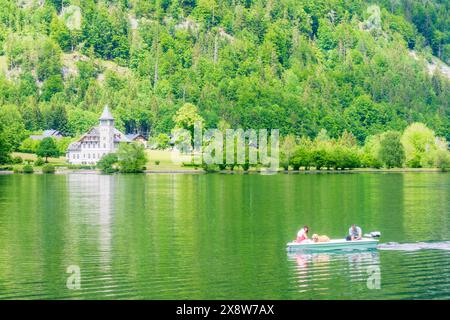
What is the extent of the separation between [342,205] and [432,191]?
91.8ft

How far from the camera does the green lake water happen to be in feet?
178

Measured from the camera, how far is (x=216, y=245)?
233 ft

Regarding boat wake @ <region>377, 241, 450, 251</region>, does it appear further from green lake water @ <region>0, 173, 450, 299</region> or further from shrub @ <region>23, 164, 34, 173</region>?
shrub @ <region>23, 164, 34, 173</region>

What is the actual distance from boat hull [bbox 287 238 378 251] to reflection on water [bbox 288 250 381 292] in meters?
0.34

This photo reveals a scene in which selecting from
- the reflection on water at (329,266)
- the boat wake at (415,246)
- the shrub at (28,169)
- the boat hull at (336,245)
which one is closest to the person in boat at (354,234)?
the boat hull at (336,245)

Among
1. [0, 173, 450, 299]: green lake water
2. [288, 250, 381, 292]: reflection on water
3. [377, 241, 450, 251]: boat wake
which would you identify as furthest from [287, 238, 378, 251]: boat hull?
[377, 241, 450, 251]: boat wake

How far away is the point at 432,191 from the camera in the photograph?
12900cm

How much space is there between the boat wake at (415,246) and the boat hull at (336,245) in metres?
1.56

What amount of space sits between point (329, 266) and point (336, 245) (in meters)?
5.63

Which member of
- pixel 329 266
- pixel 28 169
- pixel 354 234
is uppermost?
pixel 28 169

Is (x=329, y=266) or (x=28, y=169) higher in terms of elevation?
(x=28, y=169)

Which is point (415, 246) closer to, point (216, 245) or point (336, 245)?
point (336, 245)

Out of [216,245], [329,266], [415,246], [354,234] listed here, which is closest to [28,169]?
[216,245]

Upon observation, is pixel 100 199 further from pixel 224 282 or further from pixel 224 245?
pixel 224 282
